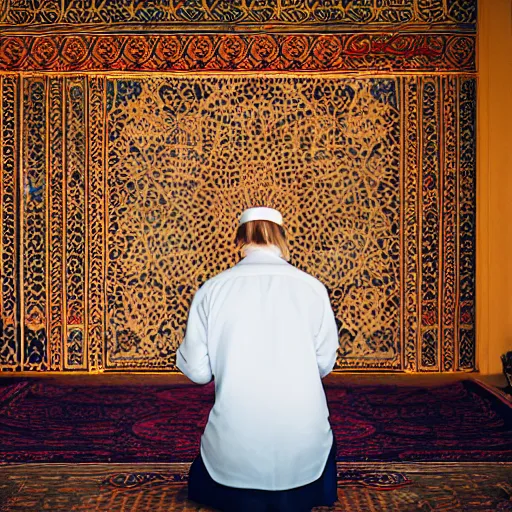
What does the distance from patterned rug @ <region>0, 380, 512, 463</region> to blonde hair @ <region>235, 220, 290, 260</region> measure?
100cm

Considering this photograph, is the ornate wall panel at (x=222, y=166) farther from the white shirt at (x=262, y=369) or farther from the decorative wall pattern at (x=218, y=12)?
the white shirt at (x=262, y=369)

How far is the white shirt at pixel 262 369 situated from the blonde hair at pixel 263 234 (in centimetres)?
6

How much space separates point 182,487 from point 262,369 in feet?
2.24

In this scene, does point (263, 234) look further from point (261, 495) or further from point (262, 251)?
point (261, 495)

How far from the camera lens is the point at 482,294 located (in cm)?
366

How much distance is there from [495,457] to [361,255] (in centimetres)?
162

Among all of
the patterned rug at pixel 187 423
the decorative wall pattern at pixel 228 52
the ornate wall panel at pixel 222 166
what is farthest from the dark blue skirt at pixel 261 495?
the decorative wall pattern at pixel 228 52

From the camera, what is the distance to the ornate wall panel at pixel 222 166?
370 cm

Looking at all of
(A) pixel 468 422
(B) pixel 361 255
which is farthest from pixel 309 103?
(A) pixel 468 422

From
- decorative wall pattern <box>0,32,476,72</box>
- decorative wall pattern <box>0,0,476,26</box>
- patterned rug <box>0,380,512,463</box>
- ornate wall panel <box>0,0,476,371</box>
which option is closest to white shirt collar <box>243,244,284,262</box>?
patterned rug <box>0,380,512,463</box>

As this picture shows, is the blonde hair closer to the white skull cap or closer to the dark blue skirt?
the white skull cap

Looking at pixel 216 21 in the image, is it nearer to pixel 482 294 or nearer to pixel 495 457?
pixel 482 294

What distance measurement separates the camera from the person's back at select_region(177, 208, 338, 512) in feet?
5.17

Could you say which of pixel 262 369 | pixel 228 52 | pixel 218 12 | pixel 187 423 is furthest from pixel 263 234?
pixel 218 12
